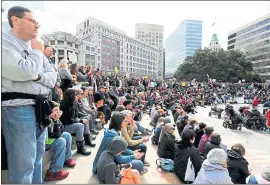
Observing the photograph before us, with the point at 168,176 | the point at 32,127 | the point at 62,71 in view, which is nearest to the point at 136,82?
the point at 62,71

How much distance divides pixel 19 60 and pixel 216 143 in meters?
3.89

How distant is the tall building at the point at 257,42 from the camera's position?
201 ft

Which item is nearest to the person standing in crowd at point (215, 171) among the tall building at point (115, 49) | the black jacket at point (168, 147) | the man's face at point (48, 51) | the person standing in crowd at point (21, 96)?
the black jacket at point (168, 147)

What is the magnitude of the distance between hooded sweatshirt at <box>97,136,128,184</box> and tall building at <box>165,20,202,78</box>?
106 meters

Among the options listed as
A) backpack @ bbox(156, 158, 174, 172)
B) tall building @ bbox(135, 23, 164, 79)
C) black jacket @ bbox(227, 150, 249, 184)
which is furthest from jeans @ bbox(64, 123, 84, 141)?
tall building @ bbox(135, 23, 164, 79)

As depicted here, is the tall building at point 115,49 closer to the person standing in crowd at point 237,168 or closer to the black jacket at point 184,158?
the black jacket at point 184,158

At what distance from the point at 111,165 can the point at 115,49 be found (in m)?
78.6

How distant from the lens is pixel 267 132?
34.1 ft

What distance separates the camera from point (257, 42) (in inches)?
2589

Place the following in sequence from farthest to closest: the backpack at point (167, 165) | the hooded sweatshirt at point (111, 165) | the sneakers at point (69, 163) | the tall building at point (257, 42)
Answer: the tall building at point (257, 42)
the backpack at point (167, 165)
the sneakers at point (69, 163)
the hooded sweatshirt at point (111, 165)

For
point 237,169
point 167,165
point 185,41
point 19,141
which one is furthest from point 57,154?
point 185,41

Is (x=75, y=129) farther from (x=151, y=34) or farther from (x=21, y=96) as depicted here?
(x=151, y=34)

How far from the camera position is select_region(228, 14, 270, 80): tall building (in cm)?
6131

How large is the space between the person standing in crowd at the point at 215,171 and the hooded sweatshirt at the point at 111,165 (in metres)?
Result: 1.21
